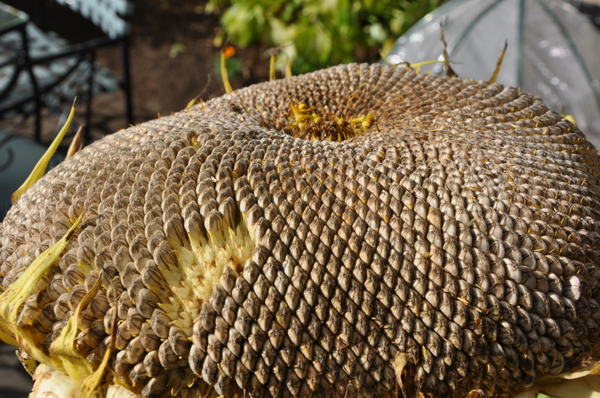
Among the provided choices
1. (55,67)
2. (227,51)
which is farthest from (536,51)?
(55,67)

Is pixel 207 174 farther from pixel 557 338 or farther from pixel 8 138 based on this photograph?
pixel 8 138

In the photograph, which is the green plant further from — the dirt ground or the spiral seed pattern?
the spiral seed pattern

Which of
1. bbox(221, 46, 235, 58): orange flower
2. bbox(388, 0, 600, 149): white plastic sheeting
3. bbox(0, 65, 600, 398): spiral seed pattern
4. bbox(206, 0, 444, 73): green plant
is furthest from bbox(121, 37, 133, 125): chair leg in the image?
bbox(0, 65, 600, 398): spiral seed pattern

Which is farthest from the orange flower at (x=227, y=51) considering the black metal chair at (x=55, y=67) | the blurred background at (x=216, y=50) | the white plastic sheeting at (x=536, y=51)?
the black metal chair at (x=55, y=67)

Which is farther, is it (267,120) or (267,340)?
(267,120)

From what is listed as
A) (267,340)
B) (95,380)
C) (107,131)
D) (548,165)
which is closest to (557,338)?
(548,165)

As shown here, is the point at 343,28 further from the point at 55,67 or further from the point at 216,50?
the point at 55,67

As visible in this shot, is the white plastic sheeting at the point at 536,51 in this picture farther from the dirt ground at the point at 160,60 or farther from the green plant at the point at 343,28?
the dirt ground at the point at 160,60
